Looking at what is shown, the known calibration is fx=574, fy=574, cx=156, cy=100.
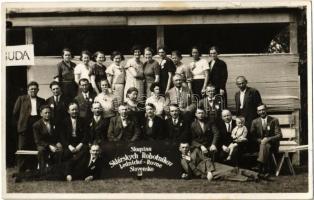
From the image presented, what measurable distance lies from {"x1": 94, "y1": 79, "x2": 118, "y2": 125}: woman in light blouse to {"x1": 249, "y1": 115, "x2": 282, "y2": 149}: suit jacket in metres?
1.73

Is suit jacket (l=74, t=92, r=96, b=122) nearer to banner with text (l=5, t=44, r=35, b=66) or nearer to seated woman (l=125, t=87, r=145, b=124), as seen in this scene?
seated woman (l=125, t=87, r=145, b=124)

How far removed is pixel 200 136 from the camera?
23.2ft

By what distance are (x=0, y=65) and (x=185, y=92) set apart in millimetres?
2328

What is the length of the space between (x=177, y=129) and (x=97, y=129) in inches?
39.0

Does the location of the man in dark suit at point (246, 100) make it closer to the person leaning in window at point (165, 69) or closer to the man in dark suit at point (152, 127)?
the person leaning in window at point (165, 69)

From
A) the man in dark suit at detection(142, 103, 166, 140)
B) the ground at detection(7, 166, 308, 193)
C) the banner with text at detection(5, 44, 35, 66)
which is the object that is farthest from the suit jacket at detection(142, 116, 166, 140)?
the banner with text at detection(5, 44, 35, 66)

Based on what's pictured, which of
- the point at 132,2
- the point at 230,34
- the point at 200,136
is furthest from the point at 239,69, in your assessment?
the point at 132,2

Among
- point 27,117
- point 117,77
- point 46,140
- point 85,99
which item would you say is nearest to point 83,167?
point 46,140

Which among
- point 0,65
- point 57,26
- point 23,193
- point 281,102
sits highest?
point 57,26

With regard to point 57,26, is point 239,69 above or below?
below

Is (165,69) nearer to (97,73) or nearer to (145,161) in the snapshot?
(97,73)

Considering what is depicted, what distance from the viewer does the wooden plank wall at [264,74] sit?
23.4 feet

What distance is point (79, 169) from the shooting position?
7.11m

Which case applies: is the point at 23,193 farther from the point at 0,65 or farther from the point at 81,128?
the point at 0,65
